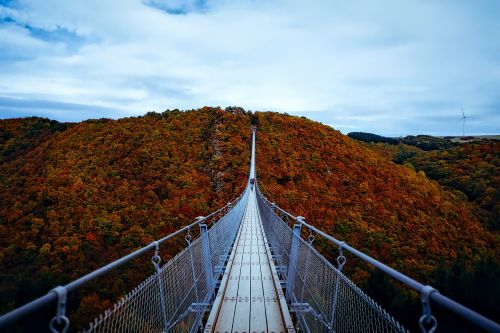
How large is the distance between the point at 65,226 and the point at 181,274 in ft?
90.6

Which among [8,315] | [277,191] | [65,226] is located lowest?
[65,226]

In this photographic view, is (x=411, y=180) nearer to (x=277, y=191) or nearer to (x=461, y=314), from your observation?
(x=277, y=191)

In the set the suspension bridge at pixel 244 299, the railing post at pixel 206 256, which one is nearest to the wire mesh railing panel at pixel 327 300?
the suspension bridge at pixel 244 299

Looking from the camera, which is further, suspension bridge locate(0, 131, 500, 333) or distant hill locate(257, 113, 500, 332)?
distant hill locate(257, 113, 500, 332)

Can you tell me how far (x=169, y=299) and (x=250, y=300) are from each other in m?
2.21

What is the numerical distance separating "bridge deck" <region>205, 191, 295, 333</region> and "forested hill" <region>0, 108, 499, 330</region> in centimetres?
561

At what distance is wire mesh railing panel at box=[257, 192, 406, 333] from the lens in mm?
1869

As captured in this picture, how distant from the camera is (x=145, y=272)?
15.0m

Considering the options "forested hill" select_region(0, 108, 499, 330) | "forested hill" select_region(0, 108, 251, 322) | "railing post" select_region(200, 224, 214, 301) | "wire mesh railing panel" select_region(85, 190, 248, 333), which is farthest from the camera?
"forested hill" select_region(0, 108, 499, 330)

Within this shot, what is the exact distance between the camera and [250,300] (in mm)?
4766

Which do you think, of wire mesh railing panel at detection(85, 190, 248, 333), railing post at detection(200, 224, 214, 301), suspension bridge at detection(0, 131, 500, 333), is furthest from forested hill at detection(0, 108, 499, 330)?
wire mesh railing panel at detection(85, 190, 248, 333)

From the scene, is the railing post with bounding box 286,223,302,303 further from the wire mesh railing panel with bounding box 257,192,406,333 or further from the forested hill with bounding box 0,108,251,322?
the forested hill with bounding box 0,108,251,322

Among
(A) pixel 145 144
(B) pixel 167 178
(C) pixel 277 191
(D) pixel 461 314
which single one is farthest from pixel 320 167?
(D) pixel 461 314

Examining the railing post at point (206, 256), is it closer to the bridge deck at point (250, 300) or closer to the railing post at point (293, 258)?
the bridge deck at point (250, 300)
